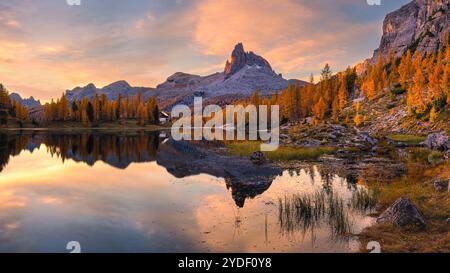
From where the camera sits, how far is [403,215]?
16438mm

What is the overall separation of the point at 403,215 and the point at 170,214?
1428 centimetres

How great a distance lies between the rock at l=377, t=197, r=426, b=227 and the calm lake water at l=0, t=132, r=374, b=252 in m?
1.34

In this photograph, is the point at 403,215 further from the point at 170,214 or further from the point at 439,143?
the point at 439,143

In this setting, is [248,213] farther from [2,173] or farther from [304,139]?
[304,139]

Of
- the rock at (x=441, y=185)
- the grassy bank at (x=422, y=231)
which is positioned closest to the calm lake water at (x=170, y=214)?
the grassy bank at (x=422, y=231)

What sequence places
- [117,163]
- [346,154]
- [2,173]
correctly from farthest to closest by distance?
1. [346,154]
2. [117,163]
3. [2,173]

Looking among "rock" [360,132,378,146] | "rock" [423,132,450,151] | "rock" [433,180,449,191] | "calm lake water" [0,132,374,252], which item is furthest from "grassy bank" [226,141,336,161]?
"rock" [433,180,449,191]

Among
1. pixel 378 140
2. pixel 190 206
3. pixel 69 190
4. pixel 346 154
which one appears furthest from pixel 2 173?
pixel 378 140

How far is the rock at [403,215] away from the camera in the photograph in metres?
16.1

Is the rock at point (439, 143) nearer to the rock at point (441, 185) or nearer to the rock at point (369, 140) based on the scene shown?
the rock at point (369, 140)

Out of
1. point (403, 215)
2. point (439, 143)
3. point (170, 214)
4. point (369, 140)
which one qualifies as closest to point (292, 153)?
point (369, 140)

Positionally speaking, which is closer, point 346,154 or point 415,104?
point 346,154

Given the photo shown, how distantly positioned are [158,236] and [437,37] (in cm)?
23136

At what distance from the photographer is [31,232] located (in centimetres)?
1816
